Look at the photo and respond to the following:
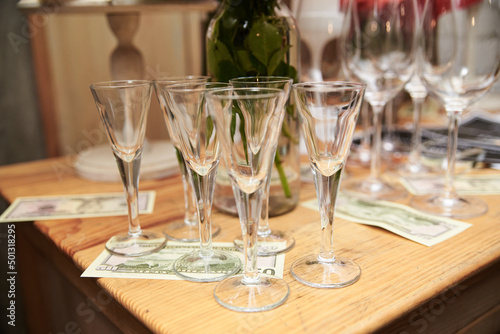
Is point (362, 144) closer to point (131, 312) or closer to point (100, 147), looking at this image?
point (100, 147)

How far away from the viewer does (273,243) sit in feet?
2.14

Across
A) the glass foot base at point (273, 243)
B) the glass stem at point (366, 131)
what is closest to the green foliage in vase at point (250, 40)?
the glass foot base at point (273, 243)

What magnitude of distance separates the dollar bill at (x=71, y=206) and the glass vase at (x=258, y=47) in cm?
19

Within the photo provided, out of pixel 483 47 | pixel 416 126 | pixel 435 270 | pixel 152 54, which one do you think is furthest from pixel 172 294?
pixel 152 54

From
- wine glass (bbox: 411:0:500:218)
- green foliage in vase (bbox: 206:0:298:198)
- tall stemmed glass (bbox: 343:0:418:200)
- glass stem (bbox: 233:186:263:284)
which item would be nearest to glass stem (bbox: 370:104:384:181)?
tall stemmed glass (bbox: 343:0:418:200)

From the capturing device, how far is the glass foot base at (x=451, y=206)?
0.74 m

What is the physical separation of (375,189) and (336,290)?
390 mm

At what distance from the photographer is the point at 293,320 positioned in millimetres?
465

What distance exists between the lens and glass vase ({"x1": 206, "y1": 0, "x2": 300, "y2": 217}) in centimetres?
71

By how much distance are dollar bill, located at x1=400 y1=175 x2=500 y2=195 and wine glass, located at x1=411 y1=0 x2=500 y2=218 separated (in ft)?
0.28

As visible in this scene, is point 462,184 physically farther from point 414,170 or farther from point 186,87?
point 186,87

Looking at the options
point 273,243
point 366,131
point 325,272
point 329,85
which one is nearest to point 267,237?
point 273,243

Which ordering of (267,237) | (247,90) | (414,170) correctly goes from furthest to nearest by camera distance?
(414,170) → (267,237) → (247,90)

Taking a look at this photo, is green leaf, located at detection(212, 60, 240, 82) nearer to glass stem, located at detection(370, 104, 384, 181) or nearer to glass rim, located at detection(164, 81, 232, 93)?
glass rim, located at detection(164, 81, 232, 93)
